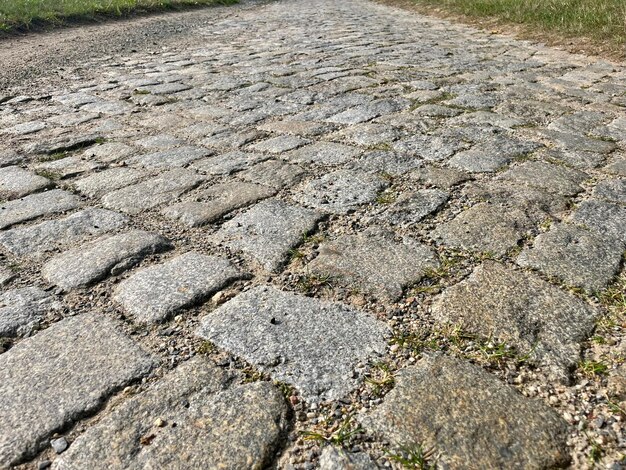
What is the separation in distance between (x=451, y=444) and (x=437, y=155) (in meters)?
1.92

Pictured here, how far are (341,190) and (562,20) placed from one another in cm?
563

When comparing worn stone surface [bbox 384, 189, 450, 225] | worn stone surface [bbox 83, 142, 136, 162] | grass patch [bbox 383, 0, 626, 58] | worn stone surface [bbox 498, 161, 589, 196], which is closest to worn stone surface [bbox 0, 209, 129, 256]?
worn stone surface [bbox 83, 142, 136, 162]

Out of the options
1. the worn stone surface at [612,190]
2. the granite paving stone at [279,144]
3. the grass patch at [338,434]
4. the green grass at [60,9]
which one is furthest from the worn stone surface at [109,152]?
the green grass at [60,9]

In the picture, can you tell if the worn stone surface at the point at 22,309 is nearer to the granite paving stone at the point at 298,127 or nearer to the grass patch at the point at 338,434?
the grass patch at the point at 338,434

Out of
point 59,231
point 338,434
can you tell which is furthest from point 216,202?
point 338,434

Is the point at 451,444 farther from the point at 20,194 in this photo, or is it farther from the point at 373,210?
the point at 20,194

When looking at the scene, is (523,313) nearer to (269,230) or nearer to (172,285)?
(269,230)

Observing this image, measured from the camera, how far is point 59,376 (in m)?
1.51

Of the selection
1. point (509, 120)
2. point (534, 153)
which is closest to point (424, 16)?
point (509, 120)

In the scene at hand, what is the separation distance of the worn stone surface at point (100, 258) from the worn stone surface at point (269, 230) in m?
0.27

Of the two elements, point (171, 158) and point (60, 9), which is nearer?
point (171, 158)

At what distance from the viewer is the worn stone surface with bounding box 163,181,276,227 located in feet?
7.87

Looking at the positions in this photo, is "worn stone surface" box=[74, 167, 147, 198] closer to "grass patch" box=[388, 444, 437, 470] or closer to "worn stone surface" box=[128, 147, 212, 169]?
"worn stone surface" box=[128, 147, 212, 169]

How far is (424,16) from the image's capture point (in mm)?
9641
